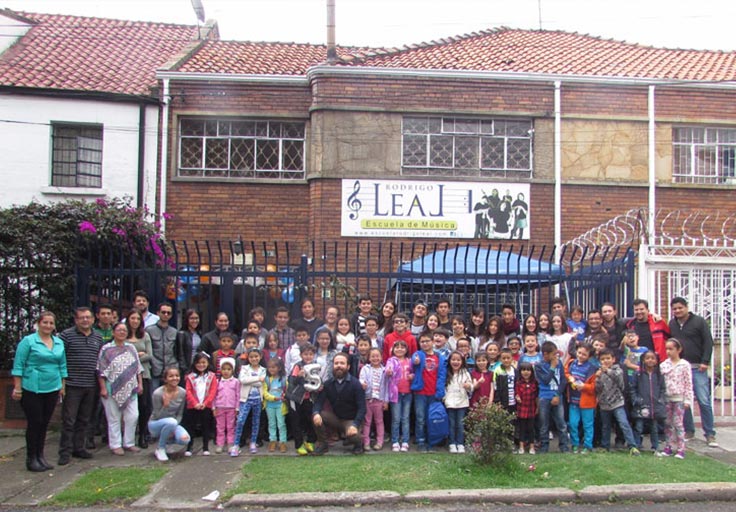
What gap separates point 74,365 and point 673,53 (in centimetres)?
1627

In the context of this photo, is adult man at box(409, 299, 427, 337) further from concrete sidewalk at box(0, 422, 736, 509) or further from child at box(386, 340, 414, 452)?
concrete sidewalk at box(0, 422, 736, 509)

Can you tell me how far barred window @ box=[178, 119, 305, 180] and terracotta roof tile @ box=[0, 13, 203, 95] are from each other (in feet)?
4.99

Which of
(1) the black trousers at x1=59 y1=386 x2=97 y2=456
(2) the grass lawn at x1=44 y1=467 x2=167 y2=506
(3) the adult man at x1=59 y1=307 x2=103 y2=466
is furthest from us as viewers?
(3) the adult man at x1=59 y1=307 x2=103 y2=466

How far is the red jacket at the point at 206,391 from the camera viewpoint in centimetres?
820

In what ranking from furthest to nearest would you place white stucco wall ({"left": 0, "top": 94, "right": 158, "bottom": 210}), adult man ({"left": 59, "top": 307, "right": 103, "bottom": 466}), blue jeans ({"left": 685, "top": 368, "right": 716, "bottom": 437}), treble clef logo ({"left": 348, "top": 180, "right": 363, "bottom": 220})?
white stucco wall ({"left": 0, "top": 94, "right": 158, "bottom": 210}) < treble clef logo ({"left": 348, "top": 180, "right": 363, "bottom": 220}) < blue jeans ({"left": 685, "top": 368, "right": 716, "bottom": 437}) < adult man ({"left": 59, "top": 307, "right": 103, "bottom": 466})

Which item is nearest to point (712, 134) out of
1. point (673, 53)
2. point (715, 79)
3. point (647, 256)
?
point (715, 79)

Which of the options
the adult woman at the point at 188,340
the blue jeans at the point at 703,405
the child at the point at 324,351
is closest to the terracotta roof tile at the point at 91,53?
the adult woman at the point at 188,340

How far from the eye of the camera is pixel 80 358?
320 inches

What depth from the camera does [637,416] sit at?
27.2 ft

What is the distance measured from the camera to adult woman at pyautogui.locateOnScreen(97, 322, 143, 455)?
26.8ft

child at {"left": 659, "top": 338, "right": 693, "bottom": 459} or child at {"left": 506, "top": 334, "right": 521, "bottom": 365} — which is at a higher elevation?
child at {"left": 506, "top": 334, "right": 521, "bottom": 365}

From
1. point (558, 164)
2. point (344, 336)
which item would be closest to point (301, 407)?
point (344, 336)

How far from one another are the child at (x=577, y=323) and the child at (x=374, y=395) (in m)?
2.64

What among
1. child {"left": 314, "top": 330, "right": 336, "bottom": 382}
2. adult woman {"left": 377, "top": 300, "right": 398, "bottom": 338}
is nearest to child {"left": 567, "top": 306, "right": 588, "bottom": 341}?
adult woman {"left": 377, "top": 300, "right": 398, "bottom": 338}
